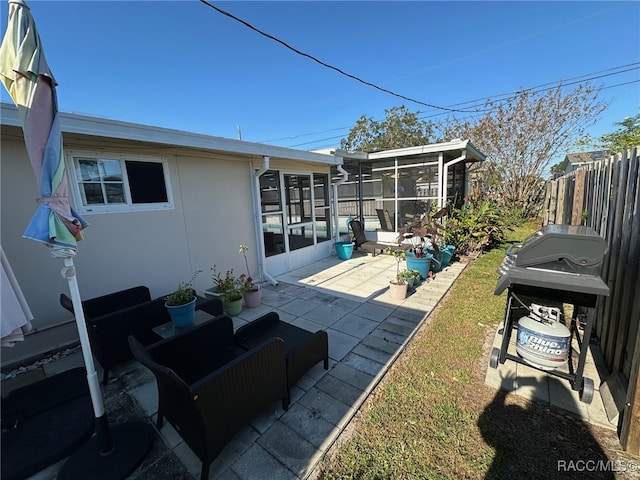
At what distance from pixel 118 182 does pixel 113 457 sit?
308cm

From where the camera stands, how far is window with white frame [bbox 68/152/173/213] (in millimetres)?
3102

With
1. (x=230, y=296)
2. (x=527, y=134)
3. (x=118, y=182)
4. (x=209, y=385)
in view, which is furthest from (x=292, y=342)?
(x=527, y=134)

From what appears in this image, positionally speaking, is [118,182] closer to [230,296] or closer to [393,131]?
[230,296]

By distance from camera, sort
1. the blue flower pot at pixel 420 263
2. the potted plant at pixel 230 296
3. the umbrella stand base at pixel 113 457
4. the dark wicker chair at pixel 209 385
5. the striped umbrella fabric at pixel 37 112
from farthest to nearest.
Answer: the blue flower pot at pixel 420 263 → the potted plant at pixel 230 296 → the umbrella stand base at pixel 113 457 → the dark wicker chair at pixel 209 385 → the striped umbrella fabric at pixel 37 112

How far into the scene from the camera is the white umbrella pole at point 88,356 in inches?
59.4

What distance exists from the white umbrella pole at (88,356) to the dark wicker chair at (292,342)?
41.4 inches

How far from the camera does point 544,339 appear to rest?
2023 mm

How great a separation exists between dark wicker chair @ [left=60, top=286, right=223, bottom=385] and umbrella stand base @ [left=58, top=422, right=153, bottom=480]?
848 millimetres

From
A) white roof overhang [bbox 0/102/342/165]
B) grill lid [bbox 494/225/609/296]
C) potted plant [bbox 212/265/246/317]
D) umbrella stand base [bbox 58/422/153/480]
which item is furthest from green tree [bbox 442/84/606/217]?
umbrella stand base [bbox 58/422/153/480]

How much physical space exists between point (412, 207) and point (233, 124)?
1394cm

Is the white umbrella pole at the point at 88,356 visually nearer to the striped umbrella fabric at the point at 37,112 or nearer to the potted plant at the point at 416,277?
the striped umbrella fabric at the point at 37,112

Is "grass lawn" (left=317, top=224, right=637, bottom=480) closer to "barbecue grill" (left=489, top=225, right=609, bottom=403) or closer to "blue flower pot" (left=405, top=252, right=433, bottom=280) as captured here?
"barbecue grill" (left=489, top=225, right=609, bottom=403)

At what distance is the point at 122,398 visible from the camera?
7.44 ft

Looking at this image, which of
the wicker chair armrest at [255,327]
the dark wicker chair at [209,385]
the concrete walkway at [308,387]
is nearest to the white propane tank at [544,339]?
the concrete walkway at [308,387]
